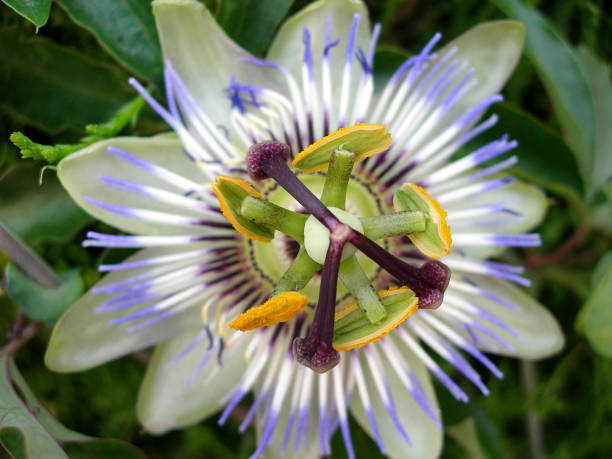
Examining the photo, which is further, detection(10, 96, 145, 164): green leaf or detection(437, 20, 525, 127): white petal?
detection(437, 20, 525, 127): white petal

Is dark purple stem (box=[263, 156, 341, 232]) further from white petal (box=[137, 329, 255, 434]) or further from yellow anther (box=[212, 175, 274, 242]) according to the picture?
white petal (box=[137, 329, 255, 434])

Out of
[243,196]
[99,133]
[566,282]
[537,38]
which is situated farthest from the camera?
[566,282]

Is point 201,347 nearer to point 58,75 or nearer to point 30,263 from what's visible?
point 30,263

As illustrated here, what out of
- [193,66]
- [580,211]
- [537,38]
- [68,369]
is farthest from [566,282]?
[68,369]

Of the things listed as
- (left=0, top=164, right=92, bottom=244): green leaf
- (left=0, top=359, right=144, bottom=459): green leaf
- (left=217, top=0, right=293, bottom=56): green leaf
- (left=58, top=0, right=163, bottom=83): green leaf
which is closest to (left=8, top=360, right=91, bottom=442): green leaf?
(left=0, top=359, right=144, bottom=459): green leaf

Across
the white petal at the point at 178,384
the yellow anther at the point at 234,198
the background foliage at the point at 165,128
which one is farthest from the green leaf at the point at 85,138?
the white petal at the point at 178,384

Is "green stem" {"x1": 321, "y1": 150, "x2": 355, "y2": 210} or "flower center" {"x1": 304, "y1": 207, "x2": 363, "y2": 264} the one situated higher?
"green stem" {"x1": 321, "y1": 150, "x2": 355, "y2": 210}

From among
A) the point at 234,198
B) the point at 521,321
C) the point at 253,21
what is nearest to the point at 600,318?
the point at 521,321
